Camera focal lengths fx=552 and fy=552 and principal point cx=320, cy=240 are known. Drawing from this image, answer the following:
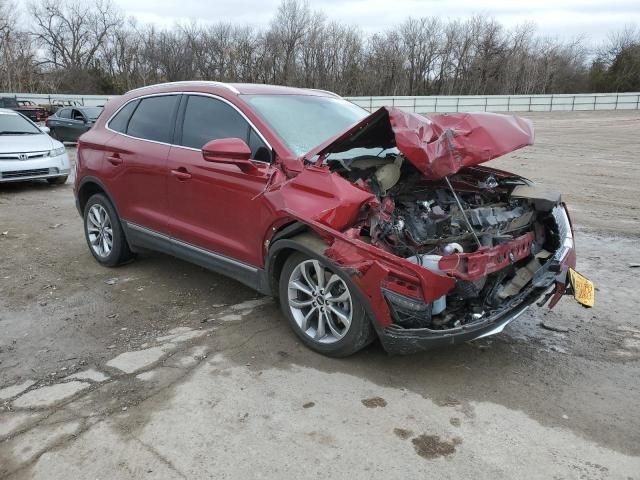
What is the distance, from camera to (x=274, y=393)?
329cm

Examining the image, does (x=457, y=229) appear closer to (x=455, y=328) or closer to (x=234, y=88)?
(x=455, y=328)

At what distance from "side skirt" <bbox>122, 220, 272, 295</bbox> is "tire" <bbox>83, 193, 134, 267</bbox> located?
0.21 meters

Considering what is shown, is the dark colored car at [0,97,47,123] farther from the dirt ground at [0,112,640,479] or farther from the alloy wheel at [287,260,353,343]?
the alloy wheel at [287,260,353,343]

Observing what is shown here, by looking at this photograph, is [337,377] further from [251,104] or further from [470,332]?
[251,104]

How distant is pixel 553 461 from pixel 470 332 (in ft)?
2.60

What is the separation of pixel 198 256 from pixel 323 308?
4.51 feet

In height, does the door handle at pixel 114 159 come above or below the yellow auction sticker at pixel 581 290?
above

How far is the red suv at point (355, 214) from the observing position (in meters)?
3.25

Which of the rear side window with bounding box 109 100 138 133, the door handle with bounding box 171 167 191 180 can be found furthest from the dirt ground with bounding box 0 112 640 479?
the rear side window with bounding box 109 100 138 133

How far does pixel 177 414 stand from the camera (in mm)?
3074

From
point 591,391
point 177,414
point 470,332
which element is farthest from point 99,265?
point 591,391

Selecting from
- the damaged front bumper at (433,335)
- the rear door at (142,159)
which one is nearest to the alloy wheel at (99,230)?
the rear door at (142,159)

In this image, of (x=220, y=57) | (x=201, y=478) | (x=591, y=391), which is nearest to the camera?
(x=201, y=478)

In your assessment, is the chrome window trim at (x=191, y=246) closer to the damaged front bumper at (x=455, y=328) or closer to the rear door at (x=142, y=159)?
the rear door at (x=142, y=159)
